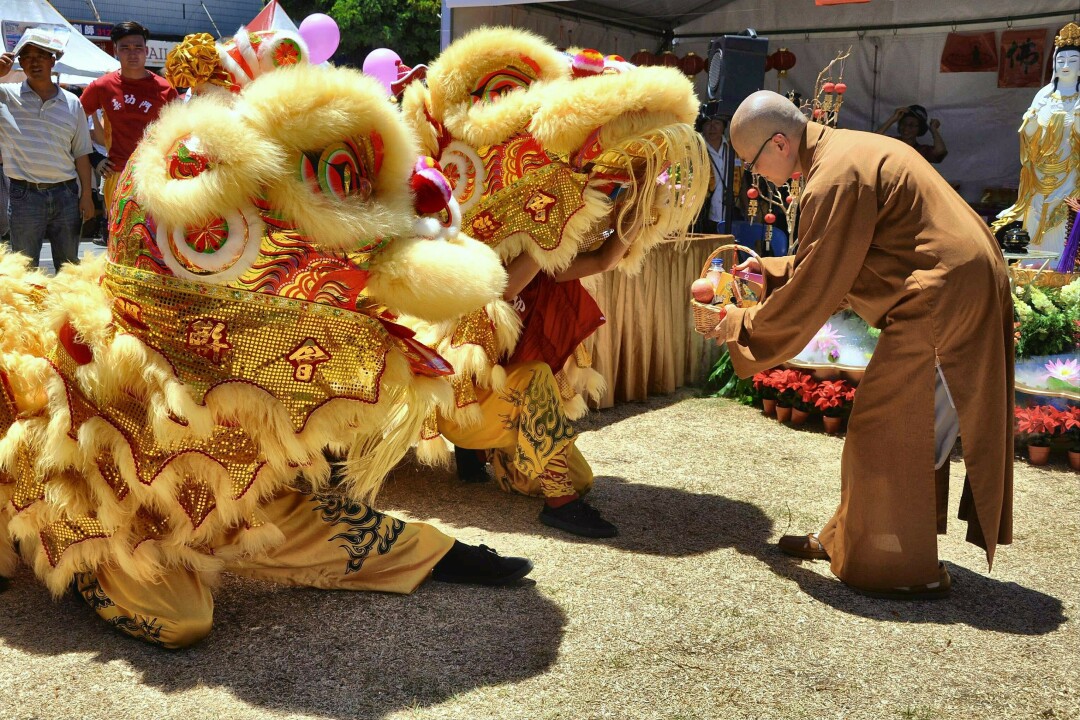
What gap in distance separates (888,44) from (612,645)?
9.62m

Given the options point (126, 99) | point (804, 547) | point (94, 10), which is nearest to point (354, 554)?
point (804, 547)

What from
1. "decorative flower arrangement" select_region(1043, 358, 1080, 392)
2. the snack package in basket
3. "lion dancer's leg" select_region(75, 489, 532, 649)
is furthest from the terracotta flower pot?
"lion dancer's leg" select_region(75, 489, 532, 649)

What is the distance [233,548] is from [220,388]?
590 millimetres

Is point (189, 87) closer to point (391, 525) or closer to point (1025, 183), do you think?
point (391, 525)

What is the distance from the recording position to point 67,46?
1214 cm

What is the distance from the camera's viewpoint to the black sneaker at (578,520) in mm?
3803

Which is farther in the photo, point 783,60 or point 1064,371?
point 783,60

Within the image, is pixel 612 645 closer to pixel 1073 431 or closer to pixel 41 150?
pixel 1073 431

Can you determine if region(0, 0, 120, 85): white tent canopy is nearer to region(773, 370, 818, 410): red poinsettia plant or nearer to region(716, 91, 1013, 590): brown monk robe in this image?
region(773, 370, 818, 410): red poinsettia plant

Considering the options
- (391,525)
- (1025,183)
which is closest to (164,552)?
(391,525)

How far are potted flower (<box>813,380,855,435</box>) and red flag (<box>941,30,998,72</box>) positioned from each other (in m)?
6.45

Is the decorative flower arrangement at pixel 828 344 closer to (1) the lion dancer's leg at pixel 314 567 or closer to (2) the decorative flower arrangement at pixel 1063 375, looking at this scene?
(2) the decorative flower arrangement at pixel 1063 375

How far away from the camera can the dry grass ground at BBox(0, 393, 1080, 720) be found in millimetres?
2584

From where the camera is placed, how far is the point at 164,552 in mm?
2713
